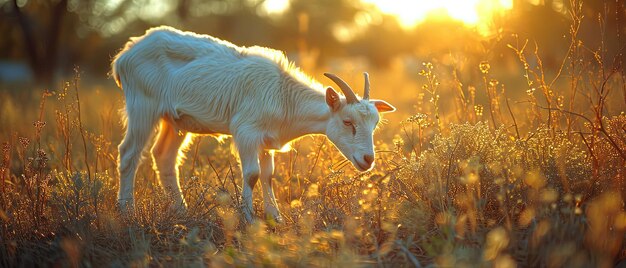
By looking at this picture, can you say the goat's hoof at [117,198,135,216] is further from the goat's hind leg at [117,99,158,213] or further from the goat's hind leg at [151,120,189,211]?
the goat's hind leg at [151,120,189,211]

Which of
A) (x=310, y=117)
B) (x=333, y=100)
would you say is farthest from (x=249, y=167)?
(x=333, y=100)

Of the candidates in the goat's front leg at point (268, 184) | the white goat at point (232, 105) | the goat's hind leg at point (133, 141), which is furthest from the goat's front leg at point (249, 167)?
the goat's hind leg at point (133, 141)

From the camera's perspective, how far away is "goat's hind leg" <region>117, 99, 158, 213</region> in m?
6.09

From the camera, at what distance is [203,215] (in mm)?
4875

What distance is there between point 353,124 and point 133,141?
240 cm

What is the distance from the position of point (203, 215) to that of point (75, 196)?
3.48 ft

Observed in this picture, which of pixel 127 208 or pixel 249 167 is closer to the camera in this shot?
pixel 127 208

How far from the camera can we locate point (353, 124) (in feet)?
17.6

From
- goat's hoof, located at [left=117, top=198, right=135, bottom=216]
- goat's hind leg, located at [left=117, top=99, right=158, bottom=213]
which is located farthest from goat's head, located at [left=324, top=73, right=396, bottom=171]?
goat's hind leg, located at [left=117, top=99, right=158, bottom=213]

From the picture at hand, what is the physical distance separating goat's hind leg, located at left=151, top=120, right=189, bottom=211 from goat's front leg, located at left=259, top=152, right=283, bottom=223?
977 millimetres

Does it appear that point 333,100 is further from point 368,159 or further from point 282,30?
point 282,30

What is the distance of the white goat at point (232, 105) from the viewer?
214 inches

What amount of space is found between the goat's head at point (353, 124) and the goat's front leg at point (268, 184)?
81 centimetres

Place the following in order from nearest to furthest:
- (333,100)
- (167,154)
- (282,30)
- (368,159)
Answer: (368,159) → (333,100) → (167,154) → (282,30)
